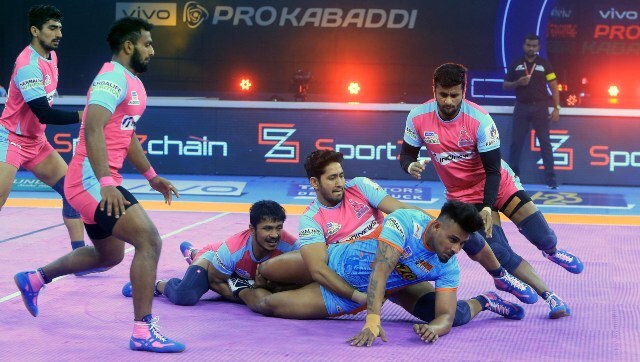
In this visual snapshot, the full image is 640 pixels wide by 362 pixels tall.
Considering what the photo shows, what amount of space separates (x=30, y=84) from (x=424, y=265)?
3.55 meters

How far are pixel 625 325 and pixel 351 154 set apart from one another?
911cm

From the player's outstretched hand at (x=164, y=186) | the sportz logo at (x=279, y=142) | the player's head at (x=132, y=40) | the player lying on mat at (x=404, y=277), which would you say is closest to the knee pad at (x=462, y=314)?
the player lying on mat at (x=404, y=277)

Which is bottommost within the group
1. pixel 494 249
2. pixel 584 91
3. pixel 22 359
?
pixel 22 359

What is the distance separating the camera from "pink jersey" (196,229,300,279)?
7.30m

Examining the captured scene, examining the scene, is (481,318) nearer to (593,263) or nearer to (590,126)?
(593,263)

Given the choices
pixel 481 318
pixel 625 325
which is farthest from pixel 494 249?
pixel 625 325

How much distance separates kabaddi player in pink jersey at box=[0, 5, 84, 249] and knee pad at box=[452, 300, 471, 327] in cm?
333

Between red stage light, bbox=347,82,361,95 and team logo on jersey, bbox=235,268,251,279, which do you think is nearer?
team logo on jersey, bbox=235,268,251,279

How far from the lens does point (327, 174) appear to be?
6945mm

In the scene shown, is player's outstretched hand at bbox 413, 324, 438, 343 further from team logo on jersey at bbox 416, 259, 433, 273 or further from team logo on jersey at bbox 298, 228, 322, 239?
team logo on jersey at bbox 298, 228, 322, 239

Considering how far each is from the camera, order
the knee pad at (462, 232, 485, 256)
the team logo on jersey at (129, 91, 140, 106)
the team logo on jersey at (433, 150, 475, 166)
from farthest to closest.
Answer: the team logo on jersey at (433, 150, 475, 166) → the knee pad at (462, 232, 485, 256) → the team logo on jersey at (129, 91, 140, 106)

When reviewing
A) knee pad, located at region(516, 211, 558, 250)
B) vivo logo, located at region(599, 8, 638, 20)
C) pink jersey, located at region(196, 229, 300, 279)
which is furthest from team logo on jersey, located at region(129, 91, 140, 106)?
vivo logo, located at region(599, 8, 638, 20)

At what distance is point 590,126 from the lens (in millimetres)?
15125

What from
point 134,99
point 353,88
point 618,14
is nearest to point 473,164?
point 134,99
